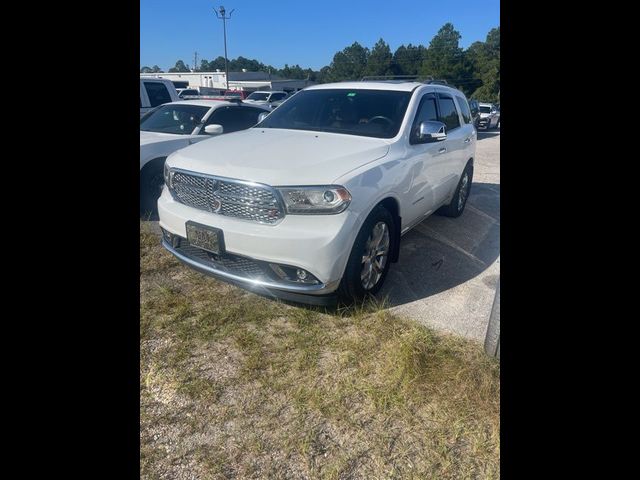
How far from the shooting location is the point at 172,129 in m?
6.78

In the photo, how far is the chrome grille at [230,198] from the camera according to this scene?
2.94 m

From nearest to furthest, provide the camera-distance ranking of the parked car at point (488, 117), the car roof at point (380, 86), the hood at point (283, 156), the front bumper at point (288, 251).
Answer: the front bumper at point (288, 251), the hood at point (283, 156), the car roof at point (380, 86), the parked car at point (488, 117)

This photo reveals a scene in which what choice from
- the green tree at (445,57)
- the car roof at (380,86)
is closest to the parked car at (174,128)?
the car roof at (380,86)

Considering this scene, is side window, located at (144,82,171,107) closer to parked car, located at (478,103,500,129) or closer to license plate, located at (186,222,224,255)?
license plate, located at (186,222,224,255)

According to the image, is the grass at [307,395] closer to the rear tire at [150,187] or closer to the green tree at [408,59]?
the rear tire at [150,187]

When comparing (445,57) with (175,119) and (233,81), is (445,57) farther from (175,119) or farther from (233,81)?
(175,119)

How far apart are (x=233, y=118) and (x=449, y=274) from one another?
4944mm

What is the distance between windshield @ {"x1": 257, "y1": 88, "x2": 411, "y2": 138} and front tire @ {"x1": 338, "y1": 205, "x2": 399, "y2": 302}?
3.02 feet

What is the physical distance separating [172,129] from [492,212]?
5.13 m

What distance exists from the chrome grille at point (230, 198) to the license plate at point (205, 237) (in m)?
0.15

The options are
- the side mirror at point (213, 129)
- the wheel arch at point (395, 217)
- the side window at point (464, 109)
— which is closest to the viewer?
the wheel arch at point (395, 217)

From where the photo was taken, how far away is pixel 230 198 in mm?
3057
